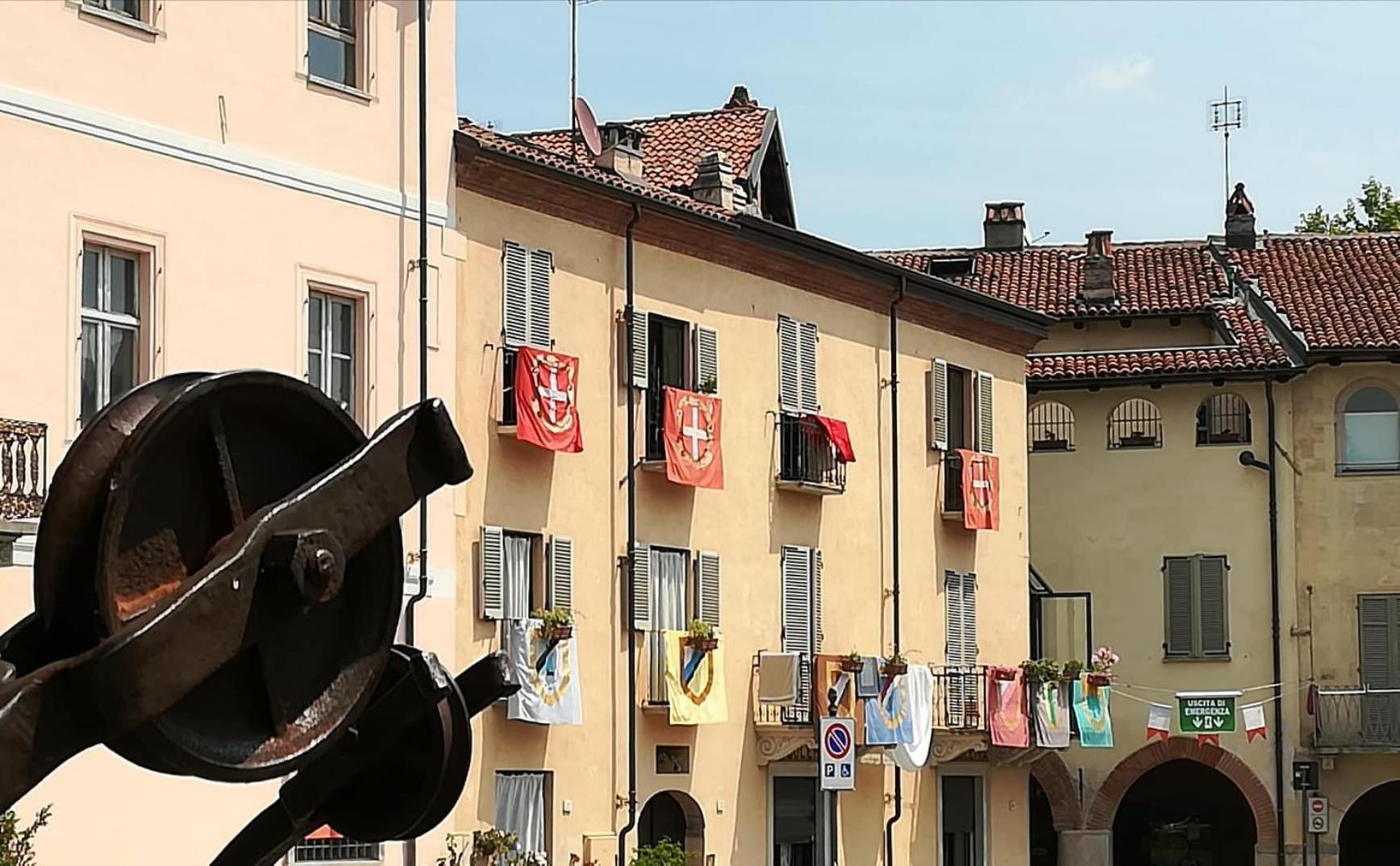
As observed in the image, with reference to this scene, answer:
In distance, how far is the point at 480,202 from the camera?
29109 millimetres

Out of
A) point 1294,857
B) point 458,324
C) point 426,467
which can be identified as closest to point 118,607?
point 426,467

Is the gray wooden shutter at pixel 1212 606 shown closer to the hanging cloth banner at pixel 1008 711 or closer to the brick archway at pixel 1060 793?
the brick archway at pixel 1060 793

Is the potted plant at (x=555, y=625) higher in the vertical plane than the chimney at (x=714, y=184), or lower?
lower

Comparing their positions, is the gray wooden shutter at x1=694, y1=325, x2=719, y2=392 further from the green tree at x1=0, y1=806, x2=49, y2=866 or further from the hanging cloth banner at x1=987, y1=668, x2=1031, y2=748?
the green tree at x1=0, y1=806, x2=49, y2=866

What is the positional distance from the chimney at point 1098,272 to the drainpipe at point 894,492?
39.8 feet

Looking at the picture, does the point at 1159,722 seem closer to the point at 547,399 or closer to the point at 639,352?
the point at 639,352

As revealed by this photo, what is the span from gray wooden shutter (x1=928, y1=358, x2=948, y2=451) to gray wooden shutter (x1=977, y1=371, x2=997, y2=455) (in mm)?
1244

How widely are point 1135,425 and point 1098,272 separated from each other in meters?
3.57

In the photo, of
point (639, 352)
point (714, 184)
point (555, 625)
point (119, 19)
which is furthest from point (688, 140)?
point (119, 19)

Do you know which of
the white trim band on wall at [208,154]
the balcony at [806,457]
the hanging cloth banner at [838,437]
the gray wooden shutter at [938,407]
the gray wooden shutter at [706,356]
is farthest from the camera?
the gray wooden shutter at [938,407]

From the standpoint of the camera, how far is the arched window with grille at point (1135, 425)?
160 feet

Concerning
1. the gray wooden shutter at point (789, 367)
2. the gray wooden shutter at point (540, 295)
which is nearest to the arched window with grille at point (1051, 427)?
the gray wooden shutter at point (789, 367)

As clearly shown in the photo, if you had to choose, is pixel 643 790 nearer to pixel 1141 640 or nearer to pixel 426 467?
pixel 1141 640

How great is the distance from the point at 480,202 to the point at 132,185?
19.0 ft
